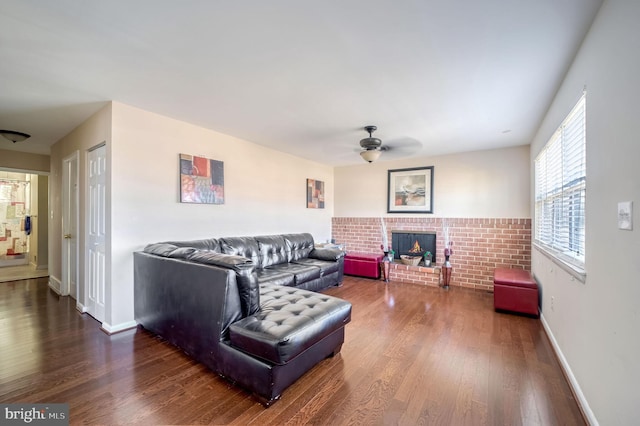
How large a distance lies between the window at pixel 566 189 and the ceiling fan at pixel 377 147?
67.3 inches

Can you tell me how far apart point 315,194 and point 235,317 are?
410 centimetres

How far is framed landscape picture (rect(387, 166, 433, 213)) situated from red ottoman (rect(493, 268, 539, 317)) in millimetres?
1990

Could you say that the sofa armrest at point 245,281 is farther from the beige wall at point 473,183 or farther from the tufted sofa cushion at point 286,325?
the beige wall at point 473,183

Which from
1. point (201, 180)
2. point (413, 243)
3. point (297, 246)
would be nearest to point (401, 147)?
point (413, 243)

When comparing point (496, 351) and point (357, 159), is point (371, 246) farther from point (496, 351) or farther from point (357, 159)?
point (496, 351)

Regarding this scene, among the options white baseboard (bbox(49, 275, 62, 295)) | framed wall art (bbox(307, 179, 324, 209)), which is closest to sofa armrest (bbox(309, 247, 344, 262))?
framed wall art (bbox(307, 179, 324, 209))

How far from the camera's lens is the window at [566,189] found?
6.51 feet

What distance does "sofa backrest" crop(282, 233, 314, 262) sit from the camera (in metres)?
4.66

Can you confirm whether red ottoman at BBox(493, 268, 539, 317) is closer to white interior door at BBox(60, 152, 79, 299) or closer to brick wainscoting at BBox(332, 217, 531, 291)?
brick wainscoting at BBox(332, 217, 531, 291)

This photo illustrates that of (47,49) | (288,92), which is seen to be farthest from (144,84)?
(288,92)

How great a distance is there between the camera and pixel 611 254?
142 centimetres

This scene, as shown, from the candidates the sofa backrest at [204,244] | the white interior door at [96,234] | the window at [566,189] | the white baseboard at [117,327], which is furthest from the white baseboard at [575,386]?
the white interior door at [96,234]

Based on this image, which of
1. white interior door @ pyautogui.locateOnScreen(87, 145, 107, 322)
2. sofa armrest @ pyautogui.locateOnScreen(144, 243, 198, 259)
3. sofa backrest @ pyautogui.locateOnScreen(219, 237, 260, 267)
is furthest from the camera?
sofa backrest @ pyautogui.locateOnScreen(219, 237, 260, 267)

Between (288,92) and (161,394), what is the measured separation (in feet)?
8.65
